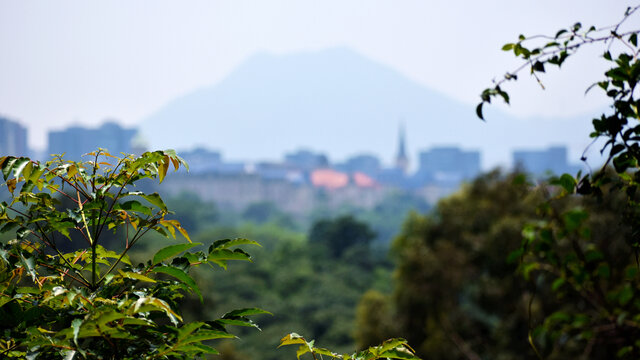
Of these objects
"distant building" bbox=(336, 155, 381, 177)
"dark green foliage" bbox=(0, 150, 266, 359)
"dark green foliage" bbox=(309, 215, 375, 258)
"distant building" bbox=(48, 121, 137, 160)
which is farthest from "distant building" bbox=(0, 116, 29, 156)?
"distant building" bbox=(336, 155, 381, 177)

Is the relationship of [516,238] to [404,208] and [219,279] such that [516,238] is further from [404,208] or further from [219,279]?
[404,208]

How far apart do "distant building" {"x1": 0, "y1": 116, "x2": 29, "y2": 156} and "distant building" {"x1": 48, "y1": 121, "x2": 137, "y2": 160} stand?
8.40 meters

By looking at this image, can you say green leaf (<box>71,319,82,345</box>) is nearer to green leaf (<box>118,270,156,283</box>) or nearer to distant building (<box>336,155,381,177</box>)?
green leaf (<box>118,270,156,283</box>)

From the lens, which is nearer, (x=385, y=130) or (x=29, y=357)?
(x=29, y=357)

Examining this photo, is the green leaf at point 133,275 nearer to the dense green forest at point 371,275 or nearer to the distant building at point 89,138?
the dense green forest at point 371,275

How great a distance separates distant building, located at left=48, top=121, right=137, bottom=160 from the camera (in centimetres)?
5747

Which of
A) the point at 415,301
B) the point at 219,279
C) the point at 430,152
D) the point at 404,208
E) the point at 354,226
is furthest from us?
the point at 430,152

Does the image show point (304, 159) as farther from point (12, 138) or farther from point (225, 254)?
point (225, 254)

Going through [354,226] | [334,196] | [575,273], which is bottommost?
[334,196]

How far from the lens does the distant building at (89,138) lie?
57.5m

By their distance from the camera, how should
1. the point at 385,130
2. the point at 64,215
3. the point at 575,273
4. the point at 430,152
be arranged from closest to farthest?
the point at 64,215
the point at 575,273
the point at 430,152
the point at 385,130

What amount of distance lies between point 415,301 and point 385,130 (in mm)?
133302

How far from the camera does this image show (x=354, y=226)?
1321 inches

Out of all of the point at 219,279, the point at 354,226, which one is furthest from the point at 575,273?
the point at 354,226
